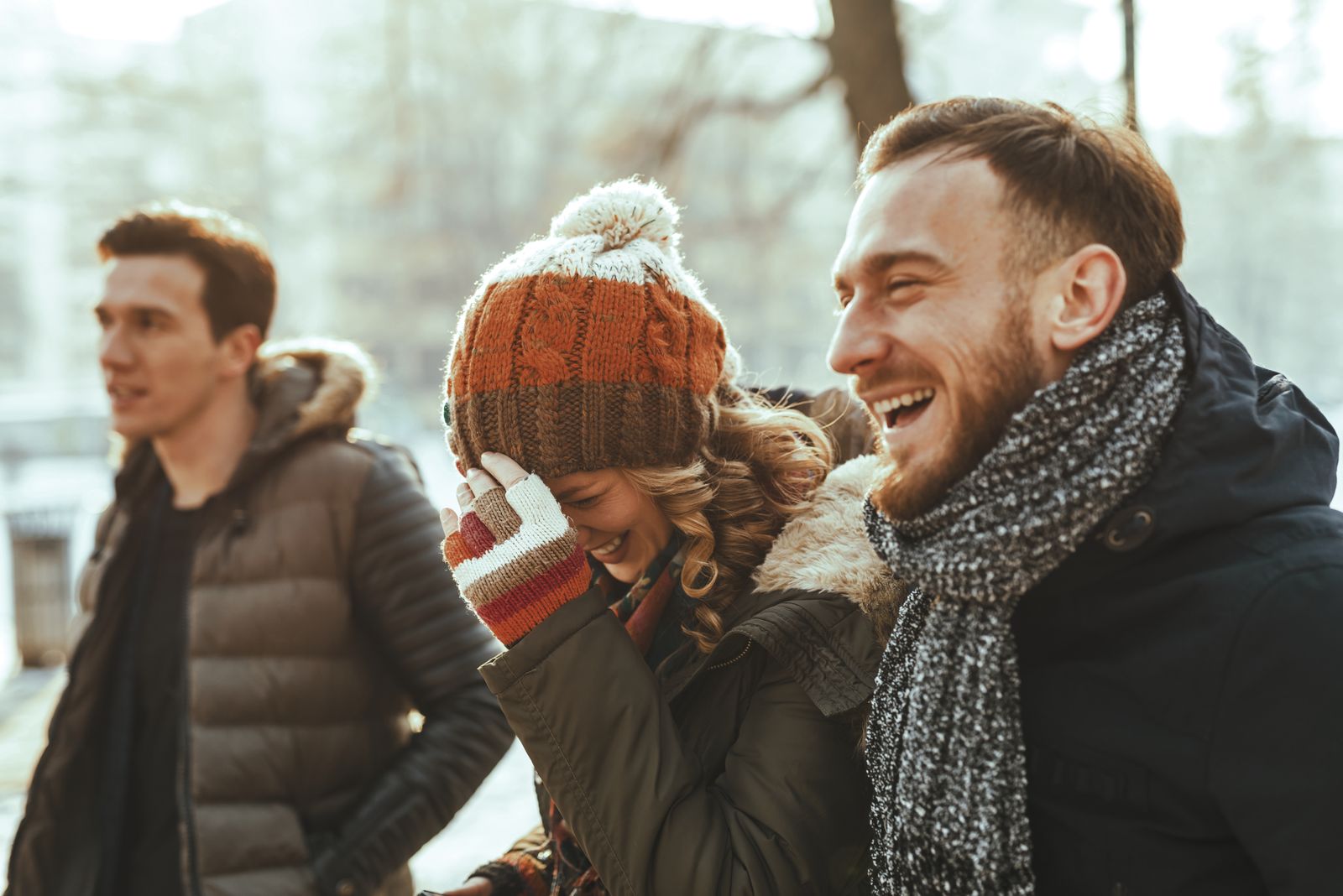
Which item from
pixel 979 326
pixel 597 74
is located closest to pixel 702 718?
pixel 979 326

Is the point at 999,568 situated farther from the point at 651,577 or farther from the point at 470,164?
the point at 470,164

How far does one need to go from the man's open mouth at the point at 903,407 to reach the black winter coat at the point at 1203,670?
0.32 m

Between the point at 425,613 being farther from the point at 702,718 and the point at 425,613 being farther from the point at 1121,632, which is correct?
the point at 1121,632

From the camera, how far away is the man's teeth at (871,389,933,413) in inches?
66.1

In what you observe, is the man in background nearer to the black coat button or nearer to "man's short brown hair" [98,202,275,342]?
"man's short brown hair" [98,202,275,342]

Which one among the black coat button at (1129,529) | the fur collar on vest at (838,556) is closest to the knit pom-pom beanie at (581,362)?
the fur collar on vest at (838,556)

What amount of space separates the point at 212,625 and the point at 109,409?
956 millimetres

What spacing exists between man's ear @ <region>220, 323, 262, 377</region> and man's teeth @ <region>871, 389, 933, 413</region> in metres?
2.49

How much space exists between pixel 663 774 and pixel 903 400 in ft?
2.34

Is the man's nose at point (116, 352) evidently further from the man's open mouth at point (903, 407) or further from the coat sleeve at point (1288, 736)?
the coat sleeve at point (1288, 736)

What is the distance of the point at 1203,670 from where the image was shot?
141 cm

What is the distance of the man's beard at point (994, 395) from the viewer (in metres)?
1.59

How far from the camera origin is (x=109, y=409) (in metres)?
3.45

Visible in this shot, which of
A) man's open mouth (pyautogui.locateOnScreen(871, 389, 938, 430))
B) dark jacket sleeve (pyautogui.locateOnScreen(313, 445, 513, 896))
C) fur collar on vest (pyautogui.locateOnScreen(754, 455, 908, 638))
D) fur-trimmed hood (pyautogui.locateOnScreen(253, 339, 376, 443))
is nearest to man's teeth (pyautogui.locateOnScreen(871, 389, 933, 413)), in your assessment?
man's open mouth (pyautogui.locateOnScreen(871, 389, 938, 430))
